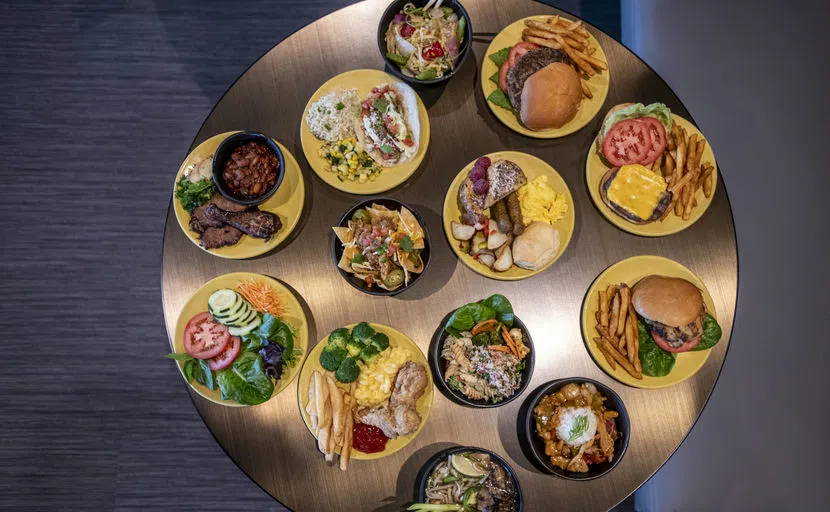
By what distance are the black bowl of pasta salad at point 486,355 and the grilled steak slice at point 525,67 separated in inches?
39.5

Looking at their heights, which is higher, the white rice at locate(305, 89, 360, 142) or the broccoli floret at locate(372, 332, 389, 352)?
the white rice at locate(305, 89, 360, 142)

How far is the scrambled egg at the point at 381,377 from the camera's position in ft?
8.55

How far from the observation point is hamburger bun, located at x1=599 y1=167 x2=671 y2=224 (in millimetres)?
2619

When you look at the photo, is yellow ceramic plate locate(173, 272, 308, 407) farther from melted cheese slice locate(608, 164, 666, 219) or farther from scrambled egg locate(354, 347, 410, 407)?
melted cheese slice locate(608, 164, 666, 219)

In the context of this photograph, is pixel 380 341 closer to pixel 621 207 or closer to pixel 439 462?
pixel 439 462

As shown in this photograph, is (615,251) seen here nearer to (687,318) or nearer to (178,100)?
(687,318)

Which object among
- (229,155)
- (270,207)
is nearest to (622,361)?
(270,207)

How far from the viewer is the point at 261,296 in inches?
104

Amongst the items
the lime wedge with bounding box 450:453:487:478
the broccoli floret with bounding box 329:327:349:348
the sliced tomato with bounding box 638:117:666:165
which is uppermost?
the sliced tomato with bounding box 638:117:666:165

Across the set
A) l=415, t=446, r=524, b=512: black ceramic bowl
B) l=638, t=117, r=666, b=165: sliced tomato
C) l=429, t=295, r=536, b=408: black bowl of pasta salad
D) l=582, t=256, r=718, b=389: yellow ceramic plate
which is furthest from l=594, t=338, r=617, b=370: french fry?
l=638, t=117, r=666, b=165: sliced tomato

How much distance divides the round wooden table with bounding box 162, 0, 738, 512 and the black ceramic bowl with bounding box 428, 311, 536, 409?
0.07 m

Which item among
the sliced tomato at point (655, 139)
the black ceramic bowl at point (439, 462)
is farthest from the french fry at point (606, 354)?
the sliced tomato at point (655, 139)

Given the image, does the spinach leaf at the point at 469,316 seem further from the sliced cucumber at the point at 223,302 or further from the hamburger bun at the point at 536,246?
the sliced cucumber at the point at 223,302

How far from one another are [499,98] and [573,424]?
1631 mm
